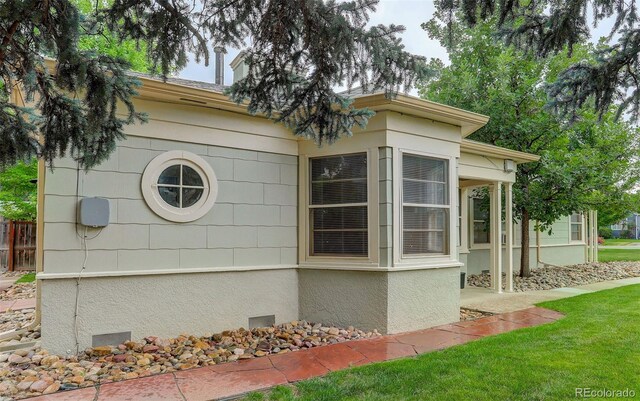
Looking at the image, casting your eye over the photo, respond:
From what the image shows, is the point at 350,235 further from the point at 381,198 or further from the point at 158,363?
the point at 158,363

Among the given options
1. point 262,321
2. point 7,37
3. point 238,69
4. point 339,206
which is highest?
point 238,69

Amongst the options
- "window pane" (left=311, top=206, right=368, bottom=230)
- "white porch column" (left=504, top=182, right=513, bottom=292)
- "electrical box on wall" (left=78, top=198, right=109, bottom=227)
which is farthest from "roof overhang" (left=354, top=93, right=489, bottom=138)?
"electrical box on wall" (left=78, top=198, right=109, bottom=227)

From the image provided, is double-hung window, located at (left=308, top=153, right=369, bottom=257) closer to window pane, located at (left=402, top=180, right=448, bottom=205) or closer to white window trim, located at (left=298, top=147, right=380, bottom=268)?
white window trim, located at (left=298, top=147, right=380, bottom=268)

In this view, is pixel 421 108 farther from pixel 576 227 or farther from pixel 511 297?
pixel 576 227

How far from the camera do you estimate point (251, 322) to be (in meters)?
Answer: 5.48

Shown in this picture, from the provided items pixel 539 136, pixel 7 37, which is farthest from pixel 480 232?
pixel 7 37

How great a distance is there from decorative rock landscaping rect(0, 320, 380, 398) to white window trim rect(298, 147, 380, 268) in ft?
2.88

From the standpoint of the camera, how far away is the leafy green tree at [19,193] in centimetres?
1178

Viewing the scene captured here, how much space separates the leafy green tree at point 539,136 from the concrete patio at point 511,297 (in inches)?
68.5

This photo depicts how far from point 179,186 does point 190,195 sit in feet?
0.58

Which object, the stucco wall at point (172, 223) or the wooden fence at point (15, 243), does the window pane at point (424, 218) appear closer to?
the stucco wall at point (172, 223)

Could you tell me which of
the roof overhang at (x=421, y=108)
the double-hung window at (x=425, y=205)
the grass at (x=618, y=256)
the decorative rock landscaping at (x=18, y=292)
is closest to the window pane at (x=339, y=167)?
the double-hung window at (x=425, y=205)

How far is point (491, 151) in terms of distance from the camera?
7.93m

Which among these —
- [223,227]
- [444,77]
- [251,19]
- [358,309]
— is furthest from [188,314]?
[444,77]
